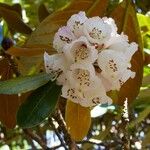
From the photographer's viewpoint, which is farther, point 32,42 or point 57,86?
point 32,42

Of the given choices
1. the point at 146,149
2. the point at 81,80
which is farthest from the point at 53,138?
the point at 81,80

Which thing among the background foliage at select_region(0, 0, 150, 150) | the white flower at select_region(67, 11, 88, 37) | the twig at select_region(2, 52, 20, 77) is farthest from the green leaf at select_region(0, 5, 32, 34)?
the white flower at select_region(67, 11, 88, 37)

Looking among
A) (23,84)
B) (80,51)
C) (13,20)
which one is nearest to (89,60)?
(80,51)

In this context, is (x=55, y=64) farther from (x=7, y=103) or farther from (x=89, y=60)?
(x=7, y=103)

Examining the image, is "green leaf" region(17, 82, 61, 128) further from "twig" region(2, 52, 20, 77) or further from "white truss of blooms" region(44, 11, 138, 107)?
"twig" region(2, 52, 20, 77)

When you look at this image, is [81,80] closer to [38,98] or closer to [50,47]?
[38,98]

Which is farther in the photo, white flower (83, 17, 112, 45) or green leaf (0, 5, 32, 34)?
green leaf (0, 5, 32, 34)

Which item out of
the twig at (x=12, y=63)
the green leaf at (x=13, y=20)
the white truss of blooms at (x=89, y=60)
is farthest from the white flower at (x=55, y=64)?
the green leaf at (x=13, y=20)
